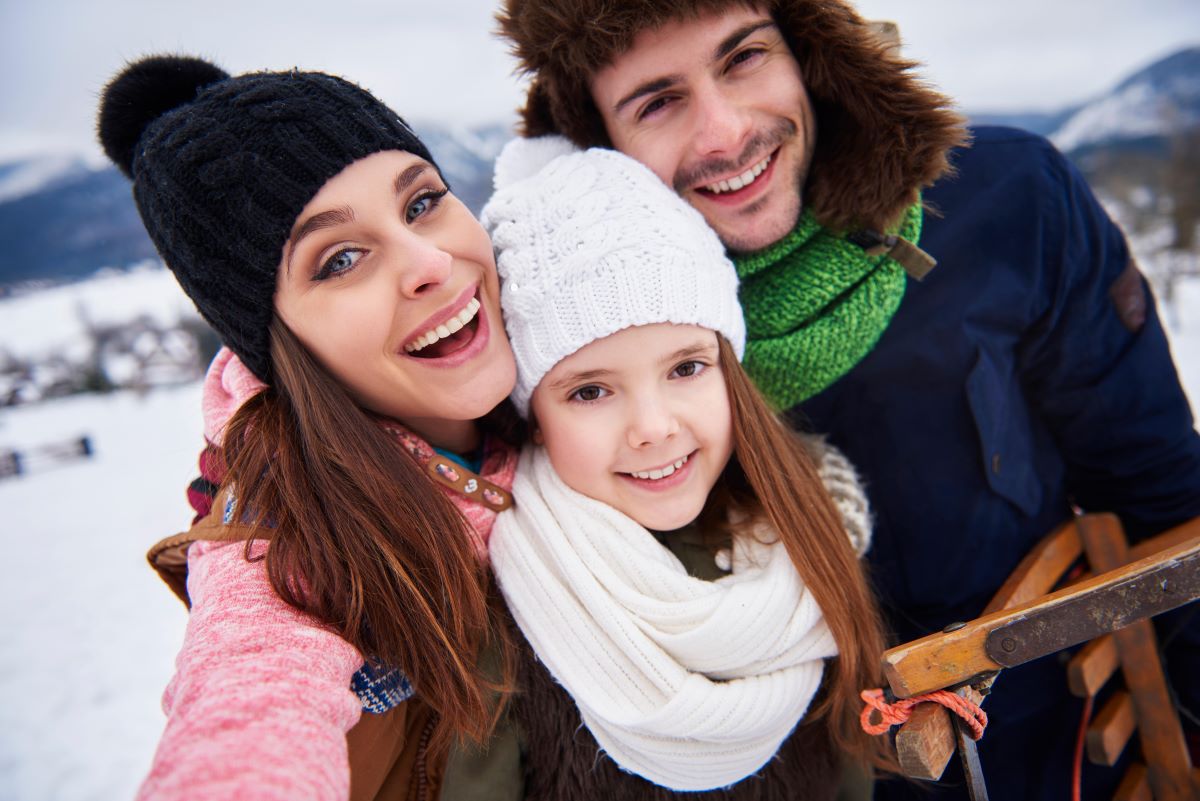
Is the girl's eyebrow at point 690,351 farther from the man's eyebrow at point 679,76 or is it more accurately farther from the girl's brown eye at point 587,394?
the man's eyebrow at point 679,76

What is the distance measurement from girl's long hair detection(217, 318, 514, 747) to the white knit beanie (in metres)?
0.39

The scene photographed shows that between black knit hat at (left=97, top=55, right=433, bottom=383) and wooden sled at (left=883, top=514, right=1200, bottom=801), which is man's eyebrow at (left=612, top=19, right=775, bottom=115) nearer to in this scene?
black knit hat at (left=97, top=55, right=433, bottom=383)

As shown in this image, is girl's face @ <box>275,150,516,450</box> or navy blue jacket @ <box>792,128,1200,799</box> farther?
navy blue jacket @ <box>792,128,1200,799</box>

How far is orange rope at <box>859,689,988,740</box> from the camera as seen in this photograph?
0.98 metres

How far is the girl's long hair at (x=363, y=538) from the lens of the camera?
1132 millimetres

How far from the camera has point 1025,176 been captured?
1.76 m

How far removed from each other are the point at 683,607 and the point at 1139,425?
1572 mm

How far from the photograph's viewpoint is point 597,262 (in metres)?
1.34

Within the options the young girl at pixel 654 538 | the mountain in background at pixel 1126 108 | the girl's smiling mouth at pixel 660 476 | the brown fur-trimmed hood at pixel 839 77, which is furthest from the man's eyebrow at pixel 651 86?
the mountain in background at pixel 1126 108

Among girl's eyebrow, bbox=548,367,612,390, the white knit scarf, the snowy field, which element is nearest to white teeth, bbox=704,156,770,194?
girl's eyebrow, bbox=548,367,612,390

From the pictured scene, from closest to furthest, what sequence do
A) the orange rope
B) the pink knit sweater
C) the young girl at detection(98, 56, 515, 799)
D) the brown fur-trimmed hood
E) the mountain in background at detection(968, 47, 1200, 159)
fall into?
the pink knit sweater → the orange rope → the young girl at detection(98, 56, 515, 799) → the brown fur-trimmed hood → the mountain in background at detection(968, 47, 1200, 159)

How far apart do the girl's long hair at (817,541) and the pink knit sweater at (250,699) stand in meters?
0.89

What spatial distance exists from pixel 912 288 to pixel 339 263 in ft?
4.91

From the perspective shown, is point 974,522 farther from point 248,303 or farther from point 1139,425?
point 248,303
